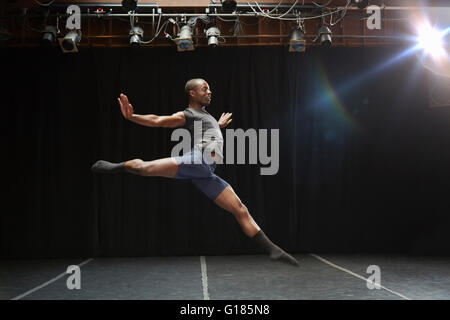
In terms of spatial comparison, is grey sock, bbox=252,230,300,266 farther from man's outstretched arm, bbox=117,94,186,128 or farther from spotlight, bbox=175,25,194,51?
spotlight, bbox=175,25,194,51

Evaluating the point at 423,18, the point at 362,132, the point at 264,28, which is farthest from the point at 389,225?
the point at 264,28

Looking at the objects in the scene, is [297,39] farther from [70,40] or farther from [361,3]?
[70,40]

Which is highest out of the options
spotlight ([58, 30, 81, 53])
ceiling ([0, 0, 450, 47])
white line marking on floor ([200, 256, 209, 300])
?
ceiling ([0, 0, 450, 47])

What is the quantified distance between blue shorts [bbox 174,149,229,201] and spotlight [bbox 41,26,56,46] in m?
3.51

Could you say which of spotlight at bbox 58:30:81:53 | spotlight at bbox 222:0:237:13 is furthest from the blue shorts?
Result: spotlight at bbox 58:30:81:53

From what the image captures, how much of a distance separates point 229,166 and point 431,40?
343 cm

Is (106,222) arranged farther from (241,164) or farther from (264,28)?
(264,28)

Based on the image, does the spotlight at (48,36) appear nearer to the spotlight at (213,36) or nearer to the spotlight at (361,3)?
the spotlight at (213,36)

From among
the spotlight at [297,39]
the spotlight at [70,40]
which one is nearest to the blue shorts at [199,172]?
the spotlight at [297,39]

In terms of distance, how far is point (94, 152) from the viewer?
6.70 m

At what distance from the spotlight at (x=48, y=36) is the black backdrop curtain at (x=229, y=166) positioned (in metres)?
0.88

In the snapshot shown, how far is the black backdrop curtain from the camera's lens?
6617 millimetres

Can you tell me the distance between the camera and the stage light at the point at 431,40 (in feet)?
21.0

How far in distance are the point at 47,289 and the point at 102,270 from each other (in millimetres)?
1150
